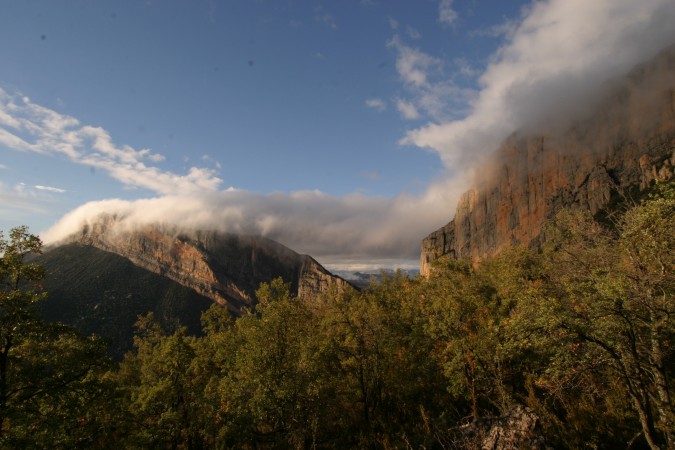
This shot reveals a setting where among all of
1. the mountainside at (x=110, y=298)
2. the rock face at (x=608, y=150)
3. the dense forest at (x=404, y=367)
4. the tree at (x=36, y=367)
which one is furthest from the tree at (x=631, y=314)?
the mountainside at (x=110, y=298)

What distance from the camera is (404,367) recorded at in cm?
2498

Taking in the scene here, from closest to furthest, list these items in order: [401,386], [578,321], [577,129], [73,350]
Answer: [578,321]
[73,350]
[401,386]
[577,129]

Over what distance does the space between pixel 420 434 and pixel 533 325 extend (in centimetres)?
1220

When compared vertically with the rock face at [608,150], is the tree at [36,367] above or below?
below

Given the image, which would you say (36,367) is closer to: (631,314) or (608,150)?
(631,314)

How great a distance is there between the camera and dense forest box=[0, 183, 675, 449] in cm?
1121

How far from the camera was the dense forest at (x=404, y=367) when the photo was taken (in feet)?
36.8

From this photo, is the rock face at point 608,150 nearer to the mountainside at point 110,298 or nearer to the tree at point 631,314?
the mountainside at point 110,298

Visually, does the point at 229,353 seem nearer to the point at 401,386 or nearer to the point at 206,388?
the point at 206,388

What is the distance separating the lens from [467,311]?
69.6 feet

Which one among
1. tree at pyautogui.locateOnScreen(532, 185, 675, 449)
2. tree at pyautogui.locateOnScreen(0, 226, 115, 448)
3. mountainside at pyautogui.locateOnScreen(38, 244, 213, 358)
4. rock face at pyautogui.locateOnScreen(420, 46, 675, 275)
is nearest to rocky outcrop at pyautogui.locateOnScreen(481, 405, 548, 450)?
tree at pyautogui.locateOnScreen(532, 185, 675, 449)

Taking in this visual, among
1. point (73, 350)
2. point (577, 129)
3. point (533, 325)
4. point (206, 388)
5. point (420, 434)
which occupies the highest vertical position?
point (577, 129)

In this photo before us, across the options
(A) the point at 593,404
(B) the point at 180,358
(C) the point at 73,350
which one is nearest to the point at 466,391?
(A) the point at 593,404

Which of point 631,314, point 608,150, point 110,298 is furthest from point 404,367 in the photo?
point 608,150
